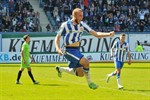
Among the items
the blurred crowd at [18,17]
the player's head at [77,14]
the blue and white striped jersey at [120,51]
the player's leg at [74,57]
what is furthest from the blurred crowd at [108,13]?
the player's head at [77,14]

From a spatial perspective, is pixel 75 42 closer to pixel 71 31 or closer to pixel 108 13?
pixel 71 31

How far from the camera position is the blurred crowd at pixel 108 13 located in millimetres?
49125

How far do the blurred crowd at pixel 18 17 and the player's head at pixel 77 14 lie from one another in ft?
108

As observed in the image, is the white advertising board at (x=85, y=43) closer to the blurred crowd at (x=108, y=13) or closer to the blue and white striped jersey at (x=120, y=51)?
the blurred crowd at (x=108, y=13)

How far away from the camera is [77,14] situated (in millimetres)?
13453

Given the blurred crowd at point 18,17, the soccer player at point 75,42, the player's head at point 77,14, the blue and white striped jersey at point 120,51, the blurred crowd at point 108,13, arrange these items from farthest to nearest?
the blurred crowd at point 108,13 → the blurred crowd at point 18,17 → the blue and white striped jersey at point 120,51 → the soccer player at point 75,42 → the player's head at point 77,14

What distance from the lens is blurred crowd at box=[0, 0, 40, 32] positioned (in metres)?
46.6

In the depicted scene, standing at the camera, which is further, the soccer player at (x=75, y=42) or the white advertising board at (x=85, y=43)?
the white advertising board at (x=85, y=43)

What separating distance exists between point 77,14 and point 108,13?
122ft

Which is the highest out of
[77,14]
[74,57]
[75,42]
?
[77,14]

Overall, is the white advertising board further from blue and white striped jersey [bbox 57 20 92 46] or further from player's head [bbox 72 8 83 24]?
player's head [bbox 72 8 83 24]

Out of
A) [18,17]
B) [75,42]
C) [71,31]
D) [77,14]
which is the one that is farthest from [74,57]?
[18,17]

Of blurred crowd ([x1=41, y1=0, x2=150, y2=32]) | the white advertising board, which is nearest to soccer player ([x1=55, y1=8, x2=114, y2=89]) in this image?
the white advertising board

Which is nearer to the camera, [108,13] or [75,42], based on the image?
[75,42]
